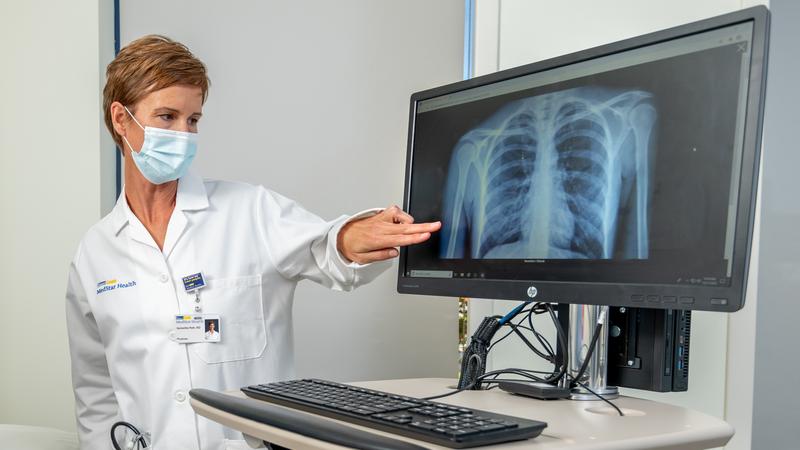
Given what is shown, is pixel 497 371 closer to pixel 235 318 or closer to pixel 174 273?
pixel 235 318

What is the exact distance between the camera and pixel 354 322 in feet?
8.18

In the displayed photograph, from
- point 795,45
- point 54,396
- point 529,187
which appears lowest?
point 54,396

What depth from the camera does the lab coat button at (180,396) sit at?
1.69 m

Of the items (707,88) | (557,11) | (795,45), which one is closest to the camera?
(707,88)

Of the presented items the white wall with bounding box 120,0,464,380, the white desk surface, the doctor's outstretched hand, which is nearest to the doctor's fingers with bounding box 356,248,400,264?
the doctor's outstretched hand

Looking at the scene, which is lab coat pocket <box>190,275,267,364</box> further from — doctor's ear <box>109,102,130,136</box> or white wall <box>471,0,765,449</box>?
white wall <box>471,0,765,449</box>

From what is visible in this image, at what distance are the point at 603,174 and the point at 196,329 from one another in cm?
100

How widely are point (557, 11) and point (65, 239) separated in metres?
1.48

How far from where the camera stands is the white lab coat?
1701 mm

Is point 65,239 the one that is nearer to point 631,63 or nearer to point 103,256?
point 103,256

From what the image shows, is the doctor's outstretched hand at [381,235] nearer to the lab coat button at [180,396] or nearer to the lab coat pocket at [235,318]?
the lab coat pocket at [235,318]

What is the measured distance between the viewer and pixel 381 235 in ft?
4.76

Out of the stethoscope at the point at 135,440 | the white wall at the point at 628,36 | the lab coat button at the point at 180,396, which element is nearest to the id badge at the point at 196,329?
the lab coat button at the point at 180,396

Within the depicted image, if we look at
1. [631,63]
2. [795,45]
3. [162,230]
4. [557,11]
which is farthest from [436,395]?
[557,11]
